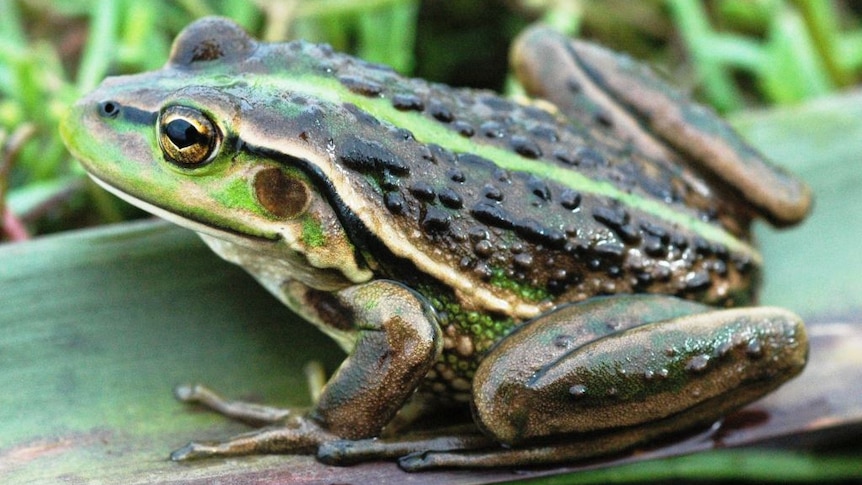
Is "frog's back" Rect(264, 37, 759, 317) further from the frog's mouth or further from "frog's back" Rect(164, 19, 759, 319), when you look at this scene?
the frog's mouth

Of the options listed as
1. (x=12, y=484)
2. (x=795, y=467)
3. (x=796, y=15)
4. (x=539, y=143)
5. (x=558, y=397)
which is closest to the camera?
(x=12, y=484)

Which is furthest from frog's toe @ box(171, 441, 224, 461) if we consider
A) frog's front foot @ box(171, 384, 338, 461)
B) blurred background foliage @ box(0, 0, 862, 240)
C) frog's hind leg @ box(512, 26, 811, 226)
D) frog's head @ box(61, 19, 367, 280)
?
frog's hind leg @ box(512, 26, 811, 226)

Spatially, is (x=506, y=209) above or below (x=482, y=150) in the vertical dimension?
below

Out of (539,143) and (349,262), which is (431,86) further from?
(349,262)

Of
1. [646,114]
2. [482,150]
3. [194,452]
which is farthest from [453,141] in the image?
[194,452]

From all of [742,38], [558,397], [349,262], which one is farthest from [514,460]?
[742,38]

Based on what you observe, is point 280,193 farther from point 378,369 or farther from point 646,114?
point 646,114

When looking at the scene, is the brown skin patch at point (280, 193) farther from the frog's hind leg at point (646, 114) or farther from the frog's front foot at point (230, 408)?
the frog's hind leg at point (646, 114)
